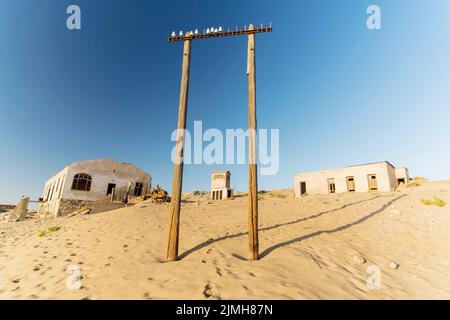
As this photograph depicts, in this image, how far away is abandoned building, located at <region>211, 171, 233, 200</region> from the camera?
2469 cm

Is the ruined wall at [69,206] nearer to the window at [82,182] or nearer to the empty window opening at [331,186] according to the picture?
the window at [82,182]

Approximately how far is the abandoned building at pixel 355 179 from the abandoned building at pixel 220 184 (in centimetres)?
1044

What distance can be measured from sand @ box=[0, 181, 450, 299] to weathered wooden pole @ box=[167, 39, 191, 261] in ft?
1.49

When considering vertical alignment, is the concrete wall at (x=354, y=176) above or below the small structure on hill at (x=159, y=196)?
above

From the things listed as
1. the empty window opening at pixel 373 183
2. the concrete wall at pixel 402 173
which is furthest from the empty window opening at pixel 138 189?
the concrete wall at pixel 402 173

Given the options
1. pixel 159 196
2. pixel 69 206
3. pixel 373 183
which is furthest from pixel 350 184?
pixel 69 206

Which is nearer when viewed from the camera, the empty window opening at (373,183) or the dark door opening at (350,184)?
the empty window opening at (373,183)

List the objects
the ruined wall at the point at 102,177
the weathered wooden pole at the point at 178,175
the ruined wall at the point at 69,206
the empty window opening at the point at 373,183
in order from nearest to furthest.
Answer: the weathered wooden pole at the point at 178,175
the ruined wall at the point at 69,206
the ruined wall at the point at 102,177
the empty window opening at the point at 373,183

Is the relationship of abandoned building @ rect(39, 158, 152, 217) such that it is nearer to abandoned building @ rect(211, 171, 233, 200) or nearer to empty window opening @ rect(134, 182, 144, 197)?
empty window opening @ rect(134, 182, 144, 197)

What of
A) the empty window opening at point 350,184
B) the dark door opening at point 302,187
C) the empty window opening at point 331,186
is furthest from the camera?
the dark door opening at point 302,187

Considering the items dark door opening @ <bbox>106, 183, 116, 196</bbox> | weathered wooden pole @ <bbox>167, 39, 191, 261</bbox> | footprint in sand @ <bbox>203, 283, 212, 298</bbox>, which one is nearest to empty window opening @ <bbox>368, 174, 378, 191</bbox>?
weathered wooden pole @ <bbox>167, 39, 191, 261</bbox>

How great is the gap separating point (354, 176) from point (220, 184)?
51.8 feet

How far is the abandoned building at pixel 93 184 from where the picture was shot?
2173cm

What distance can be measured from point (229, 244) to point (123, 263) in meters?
2.98
